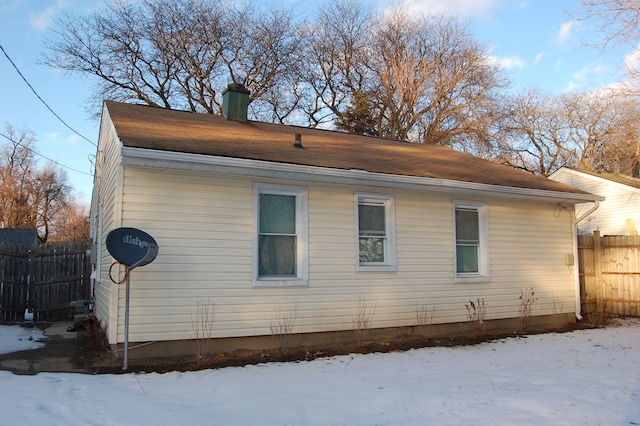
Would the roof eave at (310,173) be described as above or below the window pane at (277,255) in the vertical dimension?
above

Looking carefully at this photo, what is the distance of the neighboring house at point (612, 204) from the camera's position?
18.5 m

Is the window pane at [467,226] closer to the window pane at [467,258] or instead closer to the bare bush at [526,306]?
the window pane at [467,258]

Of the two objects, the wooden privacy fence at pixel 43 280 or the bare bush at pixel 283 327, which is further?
the wooden privacy fence at pixel 43 280

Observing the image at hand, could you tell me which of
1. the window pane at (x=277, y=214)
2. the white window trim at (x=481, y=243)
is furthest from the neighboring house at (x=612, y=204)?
the window pane at (x=277, y=214)

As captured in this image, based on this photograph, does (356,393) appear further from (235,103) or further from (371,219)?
(235,103)

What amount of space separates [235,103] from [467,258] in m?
6.13

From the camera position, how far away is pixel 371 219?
8719 millimetres

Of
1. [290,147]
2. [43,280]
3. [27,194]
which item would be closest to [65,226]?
[27,194]

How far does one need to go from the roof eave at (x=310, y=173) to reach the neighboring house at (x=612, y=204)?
34.0 ft

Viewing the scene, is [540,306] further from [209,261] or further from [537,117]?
[537,117]

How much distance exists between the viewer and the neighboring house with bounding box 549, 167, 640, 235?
1853 cm

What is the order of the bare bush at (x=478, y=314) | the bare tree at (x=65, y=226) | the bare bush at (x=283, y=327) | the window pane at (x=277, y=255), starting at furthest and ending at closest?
the bare tree at (x=65, y=226), the bare bush at (x=478, y=314), the window pane at (x=277, y=255), the bare bush at (x=283, y=327)

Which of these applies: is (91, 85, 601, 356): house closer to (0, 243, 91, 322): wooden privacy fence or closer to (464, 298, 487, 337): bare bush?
(464, 298, 487, 337): bare bush

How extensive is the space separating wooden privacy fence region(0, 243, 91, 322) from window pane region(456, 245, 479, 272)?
359 inches
